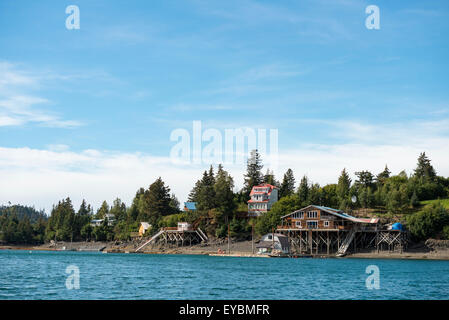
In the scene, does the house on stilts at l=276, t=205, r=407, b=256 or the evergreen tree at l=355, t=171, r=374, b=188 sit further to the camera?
the evergreen tree at l=355, t=171, r=374, b=188

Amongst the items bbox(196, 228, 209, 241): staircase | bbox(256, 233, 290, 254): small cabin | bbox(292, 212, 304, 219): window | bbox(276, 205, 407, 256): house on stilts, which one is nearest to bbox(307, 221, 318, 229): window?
bbox(276, 205, 407, 256): house on stilts

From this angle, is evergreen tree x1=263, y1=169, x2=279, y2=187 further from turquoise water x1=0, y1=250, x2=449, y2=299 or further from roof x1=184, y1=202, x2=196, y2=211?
turquoise water x1=0, y1=250, x2=449, y2=299

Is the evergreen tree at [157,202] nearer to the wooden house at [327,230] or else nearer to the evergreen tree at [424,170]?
the wooden house at [327,230]

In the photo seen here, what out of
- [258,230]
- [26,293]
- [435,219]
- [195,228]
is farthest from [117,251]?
[26,293]

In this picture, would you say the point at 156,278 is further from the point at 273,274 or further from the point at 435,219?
the point at 435,219

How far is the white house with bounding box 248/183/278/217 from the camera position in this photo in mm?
123625

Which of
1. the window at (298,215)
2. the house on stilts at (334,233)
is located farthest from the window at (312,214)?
the window at (298,215)

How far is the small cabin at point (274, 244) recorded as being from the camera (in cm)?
9438

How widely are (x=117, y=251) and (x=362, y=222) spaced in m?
72.1

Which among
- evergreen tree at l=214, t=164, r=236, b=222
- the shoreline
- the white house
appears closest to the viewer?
the shoreline

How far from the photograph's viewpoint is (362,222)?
3632 inches

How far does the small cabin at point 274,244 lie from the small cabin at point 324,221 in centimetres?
301

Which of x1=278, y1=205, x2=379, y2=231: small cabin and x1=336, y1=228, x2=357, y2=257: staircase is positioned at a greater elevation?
x1=278, y1=205, x2=379, y2=231: small cabin

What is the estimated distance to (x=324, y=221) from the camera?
93875 mm
